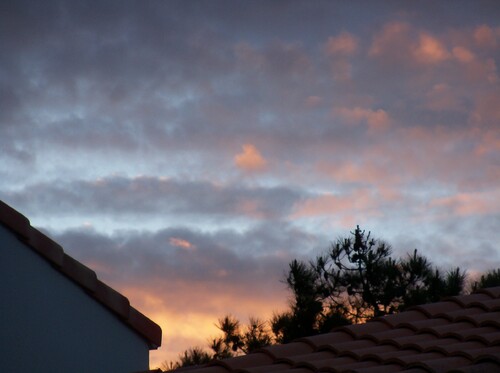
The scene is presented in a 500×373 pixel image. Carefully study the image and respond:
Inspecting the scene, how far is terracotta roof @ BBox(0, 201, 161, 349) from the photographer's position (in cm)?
1091

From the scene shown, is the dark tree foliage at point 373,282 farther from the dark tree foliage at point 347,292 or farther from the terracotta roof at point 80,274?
the terracotta roof at point 80,274

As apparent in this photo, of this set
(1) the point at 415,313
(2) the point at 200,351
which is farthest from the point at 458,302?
(2) the point at 200,351

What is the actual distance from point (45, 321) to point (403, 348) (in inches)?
212

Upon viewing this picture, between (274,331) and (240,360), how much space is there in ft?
49.5

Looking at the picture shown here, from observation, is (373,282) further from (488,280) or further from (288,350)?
(288,350)

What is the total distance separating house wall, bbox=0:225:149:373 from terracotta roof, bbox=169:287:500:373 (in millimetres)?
3649

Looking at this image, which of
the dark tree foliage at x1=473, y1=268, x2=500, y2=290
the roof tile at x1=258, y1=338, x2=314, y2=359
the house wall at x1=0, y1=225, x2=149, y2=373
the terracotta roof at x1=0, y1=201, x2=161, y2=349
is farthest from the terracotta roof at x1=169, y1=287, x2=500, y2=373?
the dark tree foliage at x1=473, y1=268, x2=500, y2=290

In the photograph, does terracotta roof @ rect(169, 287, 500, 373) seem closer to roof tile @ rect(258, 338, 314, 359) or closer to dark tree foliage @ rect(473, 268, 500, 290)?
roof tile @ rect(258, 338, 314, 359)

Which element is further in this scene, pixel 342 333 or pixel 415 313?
pixel 415 313

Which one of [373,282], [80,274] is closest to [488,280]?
[373,282]

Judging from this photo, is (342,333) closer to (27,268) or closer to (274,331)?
(27,268)

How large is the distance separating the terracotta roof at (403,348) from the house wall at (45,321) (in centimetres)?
365

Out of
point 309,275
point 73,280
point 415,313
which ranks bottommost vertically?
point 415,313

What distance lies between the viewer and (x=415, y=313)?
29.8 feet
